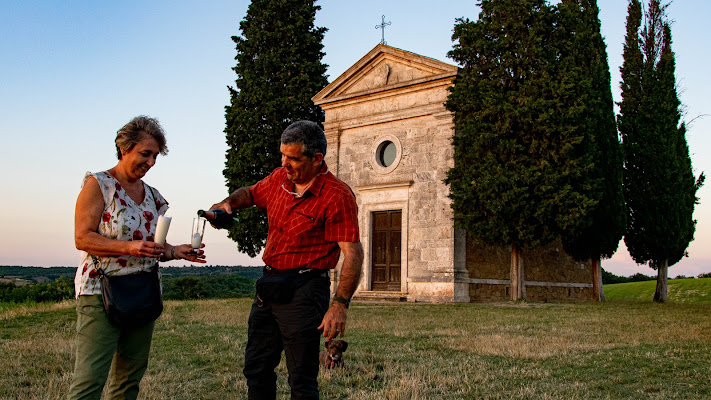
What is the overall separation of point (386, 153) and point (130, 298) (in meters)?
18.1

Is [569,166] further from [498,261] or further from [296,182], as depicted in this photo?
[296,182]

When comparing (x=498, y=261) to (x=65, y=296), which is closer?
(x=65, y=296)

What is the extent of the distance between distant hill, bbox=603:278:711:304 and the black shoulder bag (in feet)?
85.5

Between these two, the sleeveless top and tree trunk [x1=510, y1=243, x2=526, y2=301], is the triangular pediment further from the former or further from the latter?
the sleeveless top

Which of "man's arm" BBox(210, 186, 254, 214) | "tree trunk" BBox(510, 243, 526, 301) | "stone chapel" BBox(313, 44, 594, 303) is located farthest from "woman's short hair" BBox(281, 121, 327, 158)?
"tree trunk" BBox(510, 243, 526, 301)

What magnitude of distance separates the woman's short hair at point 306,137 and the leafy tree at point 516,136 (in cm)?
1425

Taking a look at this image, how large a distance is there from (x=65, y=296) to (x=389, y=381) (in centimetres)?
1586

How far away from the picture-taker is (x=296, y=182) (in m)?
3.57

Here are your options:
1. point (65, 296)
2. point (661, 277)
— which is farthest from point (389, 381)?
point (661, 277)

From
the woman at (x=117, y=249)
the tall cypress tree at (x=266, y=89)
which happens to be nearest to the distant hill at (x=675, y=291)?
the tall cypress tree at (x=266, y=89)

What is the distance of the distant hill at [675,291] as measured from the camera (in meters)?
26.5

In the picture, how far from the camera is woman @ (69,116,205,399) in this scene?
3.10 meters

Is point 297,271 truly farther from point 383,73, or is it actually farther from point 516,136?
point 383,73

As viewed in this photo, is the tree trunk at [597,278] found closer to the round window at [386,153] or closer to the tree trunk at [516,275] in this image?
the tree trunk at [516,275]
